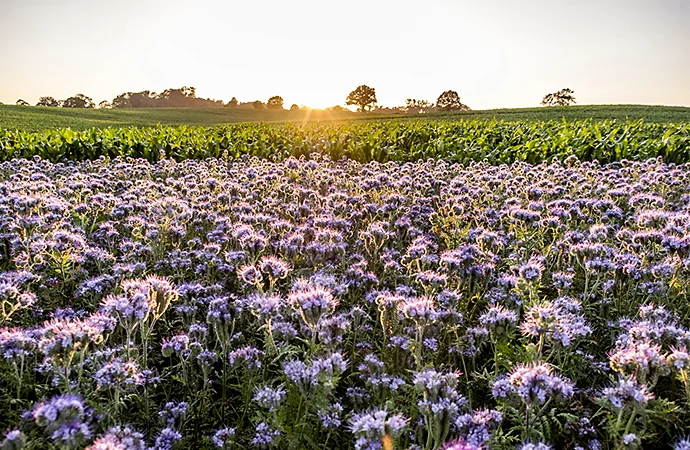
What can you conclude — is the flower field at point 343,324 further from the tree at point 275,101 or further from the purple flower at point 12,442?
the tree at point 275,101

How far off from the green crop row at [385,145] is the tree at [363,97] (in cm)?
10002

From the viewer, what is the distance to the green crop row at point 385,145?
14.4 meters

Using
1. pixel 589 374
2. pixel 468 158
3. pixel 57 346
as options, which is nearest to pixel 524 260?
pixel 589 374

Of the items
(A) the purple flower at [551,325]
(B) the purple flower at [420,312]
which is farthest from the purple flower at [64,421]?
(A) the purple flower at [551,325]

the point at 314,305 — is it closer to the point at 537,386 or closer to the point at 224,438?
the point at 224,438

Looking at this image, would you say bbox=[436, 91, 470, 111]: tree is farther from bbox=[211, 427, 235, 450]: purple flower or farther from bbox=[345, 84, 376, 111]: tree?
bbox=[211, 427, 235, 450]: purple flower

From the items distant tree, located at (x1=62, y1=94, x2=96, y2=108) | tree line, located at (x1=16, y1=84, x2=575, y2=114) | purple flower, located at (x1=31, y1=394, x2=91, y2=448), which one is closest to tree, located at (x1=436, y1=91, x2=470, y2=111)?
tree line, located at (x1=16, y1=84, x2=575, y2=114)

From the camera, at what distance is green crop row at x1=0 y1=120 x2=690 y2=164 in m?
14.4

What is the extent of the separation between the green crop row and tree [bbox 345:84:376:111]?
328ft

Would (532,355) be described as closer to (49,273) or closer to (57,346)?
(57,346)

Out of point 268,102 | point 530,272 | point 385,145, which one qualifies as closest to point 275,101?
point 268,102

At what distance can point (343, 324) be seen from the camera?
3629 millimetres

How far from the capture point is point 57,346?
119 inches

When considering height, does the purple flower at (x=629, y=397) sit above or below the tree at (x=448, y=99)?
below
